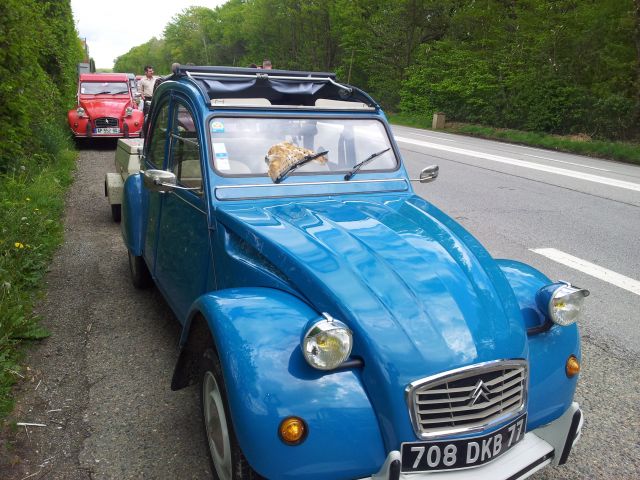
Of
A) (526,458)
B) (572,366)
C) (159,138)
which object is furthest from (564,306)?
(159,138)

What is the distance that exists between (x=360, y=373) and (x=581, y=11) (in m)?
25.1

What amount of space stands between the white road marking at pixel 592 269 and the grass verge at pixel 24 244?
5219 mm

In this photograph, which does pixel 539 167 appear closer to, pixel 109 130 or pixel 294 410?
pixel 109 130

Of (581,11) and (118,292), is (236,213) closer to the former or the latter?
(118,292)

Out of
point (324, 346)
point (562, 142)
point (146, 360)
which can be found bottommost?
point (146, 360)

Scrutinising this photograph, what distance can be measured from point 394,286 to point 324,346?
481 millimetres

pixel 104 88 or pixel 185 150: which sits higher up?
pixel 104 88

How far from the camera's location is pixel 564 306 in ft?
8.81

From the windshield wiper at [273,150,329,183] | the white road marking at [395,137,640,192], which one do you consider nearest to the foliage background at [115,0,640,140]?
the white road marking at [395,137,640,192]

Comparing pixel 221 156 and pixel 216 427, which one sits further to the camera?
pixel 221 156

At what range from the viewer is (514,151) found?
59.4 ft

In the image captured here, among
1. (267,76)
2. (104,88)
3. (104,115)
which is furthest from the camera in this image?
(104,88)

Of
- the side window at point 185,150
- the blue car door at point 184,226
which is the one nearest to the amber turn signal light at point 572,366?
the blue car door at point 184,226

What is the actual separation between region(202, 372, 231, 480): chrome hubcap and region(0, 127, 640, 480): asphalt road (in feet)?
1.07
